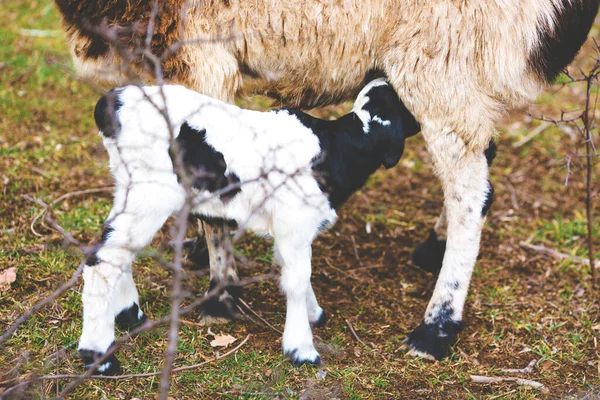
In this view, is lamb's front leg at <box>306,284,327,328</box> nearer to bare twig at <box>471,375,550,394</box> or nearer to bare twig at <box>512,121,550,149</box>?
bare twig at <box>471,375,550,394</box>

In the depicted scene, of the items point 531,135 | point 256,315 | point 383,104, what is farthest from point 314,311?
point 531,135

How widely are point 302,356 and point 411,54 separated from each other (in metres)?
1.67

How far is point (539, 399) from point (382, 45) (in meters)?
2.01

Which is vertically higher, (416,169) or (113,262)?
(113,262)

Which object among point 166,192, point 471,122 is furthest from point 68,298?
point 471,122

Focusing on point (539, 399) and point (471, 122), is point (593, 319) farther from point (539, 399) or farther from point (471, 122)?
point (471, 122)

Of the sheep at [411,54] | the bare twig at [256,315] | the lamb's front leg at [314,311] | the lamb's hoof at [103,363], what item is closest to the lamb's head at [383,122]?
the sheep at [411,54]

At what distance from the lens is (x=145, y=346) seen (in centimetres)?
378

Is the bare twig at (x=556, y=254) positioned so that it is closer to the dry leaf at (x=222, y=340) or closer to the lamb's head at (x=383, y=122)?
the lamb's head at (x=383, y=122)

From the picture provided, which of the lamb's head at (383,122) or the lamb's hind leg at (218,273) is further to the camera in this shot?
the lamb's hind leg at (218,273)

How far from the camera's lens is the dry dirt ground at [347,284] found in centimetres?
364

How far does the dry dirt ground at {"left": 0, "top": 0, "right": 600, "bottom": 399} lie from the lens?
364cm

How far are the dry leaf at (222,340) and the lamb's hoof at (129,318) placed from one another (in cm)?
40

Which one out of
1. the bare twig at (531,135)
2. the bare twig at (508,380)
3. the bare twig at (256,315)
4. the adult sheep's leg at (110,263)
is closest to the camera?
the adult sheep's leg at (110,263)
